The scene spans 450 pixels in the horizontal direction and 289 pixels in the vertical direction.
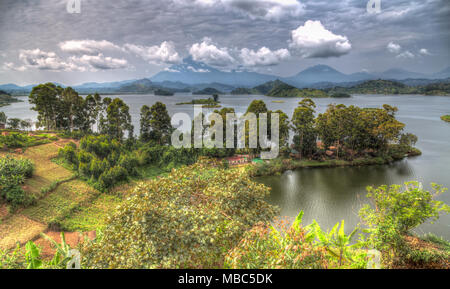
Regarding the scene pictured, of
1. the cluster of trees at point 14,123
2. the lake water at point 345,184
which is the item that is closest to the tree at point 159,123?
the lake water at point 345,184

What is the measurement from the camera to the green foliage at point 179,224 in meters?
3.75

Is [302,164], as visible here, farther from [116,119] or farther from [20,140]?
[20,140]

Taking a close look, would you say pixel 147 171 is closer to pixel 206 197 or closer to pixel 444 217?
pixel 206 197

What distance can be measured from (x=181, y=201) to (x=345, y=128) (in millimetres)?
20544

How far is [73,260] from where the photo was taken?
2826 millimetres

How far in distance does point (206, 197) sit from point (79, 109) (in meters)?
23.6

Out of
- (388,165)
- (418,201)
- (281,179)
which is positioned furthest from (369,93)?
(418,201)

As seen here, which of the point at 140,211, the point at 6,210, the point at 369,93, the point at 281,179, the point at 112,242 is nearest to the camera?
the point at 140,211

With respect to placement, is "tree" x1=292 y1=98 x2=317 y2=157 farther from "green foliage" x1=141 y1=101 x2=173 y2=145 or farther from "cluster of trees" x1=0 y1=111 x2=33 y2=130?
"cluster of trees" x1=0 y1=111 x2=33 y2=130

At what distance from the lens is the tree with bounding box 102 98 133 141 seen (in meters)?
22.1

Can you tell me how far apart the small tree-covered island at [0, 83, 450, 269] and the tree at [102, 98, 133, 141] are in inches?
4.1

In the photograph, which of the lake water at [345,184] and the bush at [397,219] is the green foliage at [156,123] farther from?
the bush at [397,219]

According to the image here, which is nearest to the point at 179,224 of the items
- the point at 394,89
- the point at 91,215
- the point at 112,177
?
the point at 91,215

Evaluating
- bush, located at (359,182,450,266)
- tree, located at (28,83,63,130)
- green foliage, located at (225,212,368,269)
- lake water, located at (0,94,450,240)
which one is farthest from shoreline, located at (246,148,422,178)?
tree, located at (28,83,63,130)
